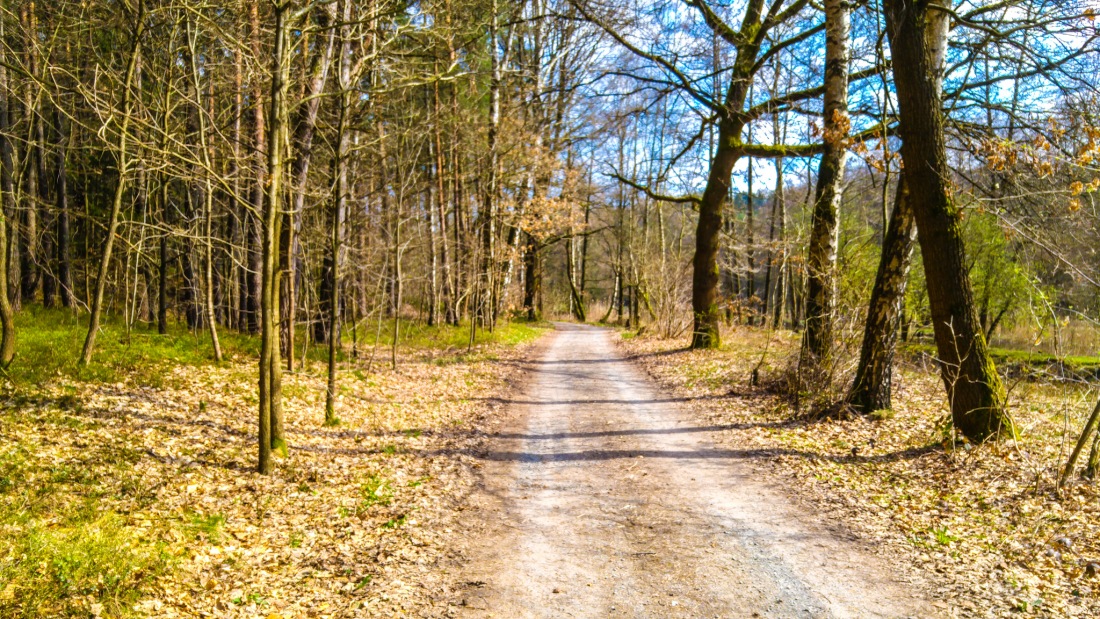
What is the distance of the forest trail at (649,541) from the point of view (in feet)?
13.4

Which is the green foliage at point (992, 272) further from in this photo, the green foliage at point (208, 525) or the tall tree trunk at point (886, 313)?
the green foliage at point (208, 525)

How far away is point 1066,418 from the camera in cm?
552

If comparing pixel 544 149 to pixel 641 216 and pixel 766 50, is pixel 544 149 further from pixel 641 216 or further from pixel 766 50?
pixel 641 216

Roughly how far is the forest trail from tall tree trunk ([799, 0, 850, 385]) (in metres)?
2.21

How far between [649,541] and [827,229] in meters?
6.95

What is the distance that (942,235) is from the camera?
261 inches

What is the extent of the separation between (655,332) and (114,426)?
16585 millimetres

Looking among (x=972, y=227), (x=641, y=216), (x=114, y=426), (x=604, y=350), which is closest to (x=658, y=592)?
(x=114, y=426)

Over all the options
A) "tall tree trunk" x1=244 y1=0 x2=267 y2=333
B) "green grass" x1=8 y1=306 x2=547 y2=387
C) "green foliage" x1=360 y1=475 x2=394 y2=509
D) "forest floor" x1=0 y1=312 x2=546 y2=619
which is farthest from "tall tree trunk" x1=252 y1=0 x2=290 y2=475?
"tall tree trunk" x1=244 y1=0 x2=267 y2=333

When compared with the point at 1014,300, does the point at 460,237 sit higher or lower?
higher

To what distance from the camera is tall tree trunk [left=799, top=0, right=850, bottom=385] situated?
30.8 ft

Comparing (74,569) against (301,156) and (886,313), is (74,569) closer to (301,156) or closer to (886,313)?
(301,156)

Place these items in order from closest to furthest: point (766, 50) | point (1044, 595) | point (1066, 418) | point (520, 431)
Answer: point (1044, 595) < point (1066, 418) < point (520, 431) < point (766, 50)

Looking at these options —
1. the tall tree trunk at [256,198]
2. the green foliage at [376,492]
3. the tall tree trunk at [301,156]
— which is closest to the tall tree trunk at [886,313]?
the green foliage at [376,492]
